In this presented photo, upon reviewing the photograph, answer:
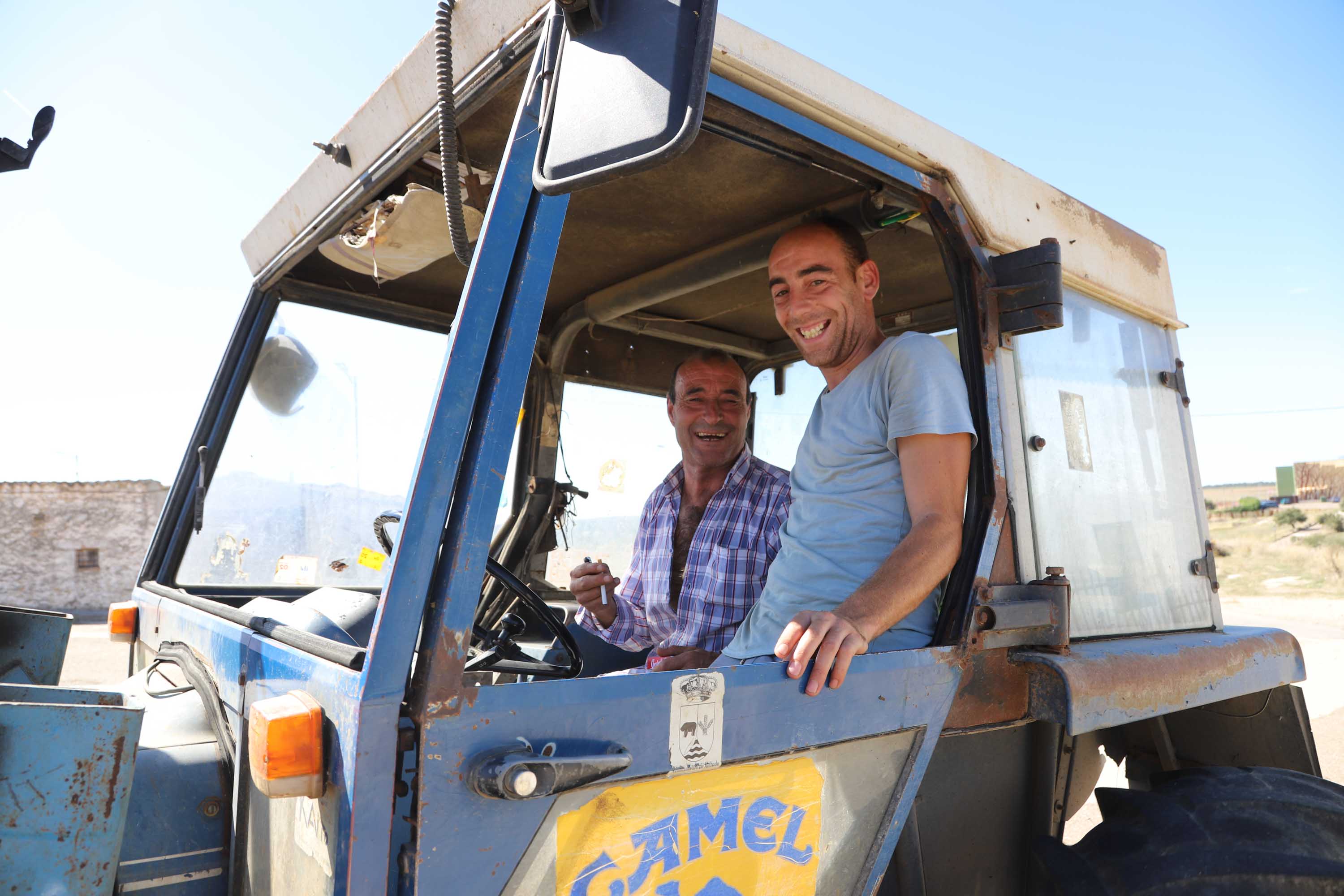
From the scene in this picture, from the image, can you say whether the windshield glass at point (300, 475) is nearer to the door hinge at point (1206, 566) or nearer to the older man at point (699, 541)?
the older man at point (699, 541)

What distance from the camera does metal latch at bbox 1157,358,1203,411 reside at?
232 centimetres

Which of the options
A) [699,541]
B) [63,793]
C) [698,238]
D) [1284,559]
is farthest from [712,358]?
[1284,559]

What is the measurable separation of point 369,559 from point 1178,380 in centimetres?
→ 237

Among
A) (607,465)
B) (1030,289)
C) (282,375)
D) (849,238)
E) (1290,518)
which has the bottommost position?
(1290,518)

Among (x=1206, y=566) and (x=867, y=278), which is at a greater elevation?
(x=867, y=278)

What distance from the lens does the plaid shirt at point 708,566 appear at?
2.30 m

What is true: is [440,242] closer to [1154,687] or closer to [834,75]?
[834,75]

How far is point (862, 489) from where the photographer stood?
1.75m

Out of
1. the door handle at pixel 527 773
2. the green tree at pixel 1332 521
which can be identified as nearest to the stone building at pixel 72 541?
the door handle at pixel 527 773

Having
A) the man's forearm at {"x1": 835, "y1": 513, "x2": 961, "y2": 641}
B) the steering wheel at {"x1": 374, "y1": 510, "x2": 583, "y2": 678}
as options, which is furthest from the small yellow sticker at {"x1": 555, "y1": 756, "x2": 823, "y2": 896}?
the steering wheel at {"x1": 374, "y1": 510, "x2": 583, "y2": 678}

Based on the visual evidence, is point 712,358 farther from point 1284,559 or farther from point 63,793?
point 1284,559

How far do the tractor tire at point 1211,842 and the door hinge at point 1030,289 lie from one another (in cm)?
100

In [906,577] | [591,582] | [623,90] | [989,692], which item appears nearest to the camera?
[623,90]

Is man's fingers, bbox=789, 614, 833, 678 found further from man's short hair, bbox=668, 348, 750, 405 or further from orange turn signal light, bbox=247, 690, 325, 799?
man's short hair, bbox=668, 348, 750, 405
